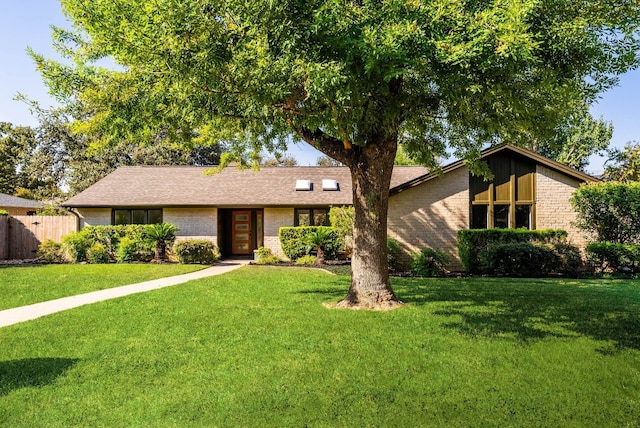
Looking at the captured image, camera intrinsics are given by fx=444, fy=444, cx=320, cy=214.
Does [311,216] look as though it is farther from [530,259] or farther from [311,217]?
[530,259]

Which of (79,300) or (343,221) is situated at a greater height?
(343,221)

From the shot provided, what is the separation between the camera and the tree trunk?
8750 millimetres

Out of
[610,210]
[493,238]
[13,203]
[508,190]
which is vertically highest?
[508,190]

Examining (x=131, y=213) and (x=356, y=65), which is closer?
(x=356, y=65)

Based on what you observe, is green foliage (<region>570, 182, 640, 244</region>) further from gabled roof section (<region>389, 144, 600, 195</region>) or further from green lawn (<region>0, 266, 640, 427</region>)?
green lawn (<region>0, 266, 640, 427</region>)

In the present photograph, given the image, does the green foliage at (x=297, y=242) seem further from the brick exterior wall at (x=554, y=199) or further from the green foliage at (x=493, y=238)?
the brick exterior wall at (x=554, y=199)

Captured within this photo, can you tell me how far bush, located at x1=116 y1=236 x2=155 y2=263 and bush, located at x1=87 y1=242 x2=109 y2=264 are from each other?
1.60 feet

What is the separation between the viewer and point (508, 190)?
16.3 metres

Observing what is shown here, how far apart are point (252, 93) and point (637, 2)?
18.4 feet

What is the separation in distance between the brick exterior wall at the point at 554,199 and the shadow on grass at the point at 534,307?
355cm

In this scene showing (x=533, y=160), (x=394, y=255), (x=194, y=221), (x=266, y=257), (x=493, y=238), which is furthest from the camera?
(x=194, y=221)

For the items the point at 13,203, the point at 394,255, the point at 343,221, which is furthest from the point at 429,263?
the point at 13,203

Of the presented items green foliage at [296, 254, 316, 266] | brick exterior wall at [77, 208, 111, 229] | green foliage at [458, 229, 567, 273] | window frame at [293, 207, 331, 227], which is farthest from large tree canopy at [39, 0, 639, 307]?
brick exterior wall at [77, 208, 111, 229]

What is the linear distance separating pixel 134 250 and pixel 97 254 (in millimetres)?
1414
